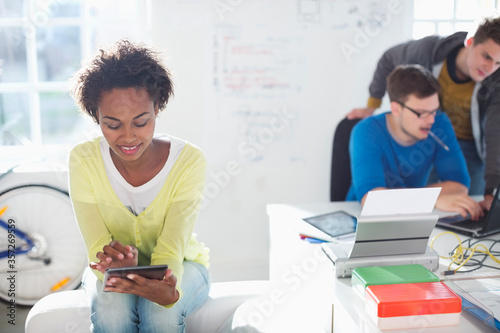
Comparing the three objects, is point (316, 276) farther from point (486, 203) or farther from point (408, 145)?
point (408, 145)

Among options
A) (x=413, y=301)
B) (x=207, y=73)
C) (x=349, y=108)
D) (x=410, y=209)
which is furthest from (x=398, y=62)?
(x=413, y=301)

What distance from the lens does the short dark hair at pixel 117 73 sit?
1.31 m

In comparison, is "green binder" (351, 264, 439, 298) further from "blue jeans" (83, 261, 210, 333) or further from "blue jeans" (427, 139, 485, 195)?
"blue jeans" (427, 139, 485, 195)

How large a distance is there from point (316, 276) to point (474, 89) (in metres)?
1.44

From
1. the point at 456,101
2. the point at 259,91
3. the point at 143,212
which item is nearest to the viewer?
the point at 143,212

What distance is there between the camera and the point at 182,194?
1.41 metres

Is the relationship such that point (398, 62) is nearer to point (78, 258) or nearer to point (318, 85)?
point (318, 85)

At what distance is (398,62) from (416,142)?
28.1 inches

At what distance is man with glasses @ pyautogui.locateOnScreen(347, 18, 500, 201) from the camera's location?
218 cm

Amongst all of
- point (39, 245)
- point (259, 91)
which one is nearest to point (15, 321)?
point (39, 245)

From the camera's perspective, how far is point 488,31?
6.93 ft

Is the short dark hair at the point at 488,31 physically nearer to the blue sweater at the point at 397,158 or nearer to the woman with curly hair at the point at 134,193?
the blue sweater at the point at 397,158

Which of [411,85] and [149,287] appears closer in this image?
[149,287]

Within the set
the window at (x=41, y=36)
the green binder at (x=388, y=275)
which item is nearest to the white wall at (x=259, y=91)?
the window at (x=41, y=36)
